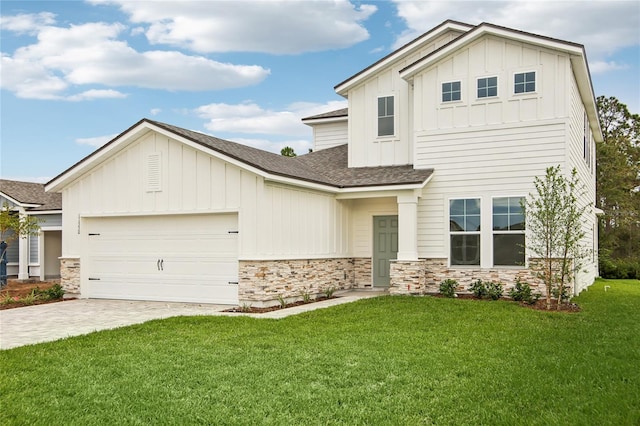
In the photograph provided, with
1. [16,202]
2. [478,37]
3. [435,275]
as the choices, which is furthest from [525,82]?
[16,202]

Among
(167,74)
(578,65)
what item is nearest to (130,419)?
(578,65)

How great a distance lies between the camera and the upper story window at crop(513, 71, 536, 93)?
15.7 m

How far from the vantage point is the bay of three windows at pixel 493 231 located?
1575 centimetres

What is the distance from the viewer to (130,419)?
586 centimetres

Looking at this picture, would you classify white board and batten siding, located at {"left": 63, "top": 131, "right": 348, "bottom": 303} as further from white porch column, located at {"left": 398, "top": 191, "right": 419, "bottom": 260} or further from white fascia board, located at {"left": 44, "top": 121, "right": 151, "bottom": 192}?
white porch column, located at {"left": 398, "top": 191, "right": 419, "bottom": 260}

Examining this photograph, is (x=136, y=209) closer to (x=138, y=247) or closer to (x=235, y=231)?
(x=138, y=247)

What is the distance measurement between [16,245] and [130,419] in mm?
24452

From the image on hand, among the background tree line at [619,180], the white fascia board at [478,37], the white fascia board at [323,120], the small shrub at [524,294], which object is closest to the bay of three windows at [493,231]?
the small shrub at [524,294]

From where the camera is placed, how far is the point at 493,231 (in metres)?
16.0

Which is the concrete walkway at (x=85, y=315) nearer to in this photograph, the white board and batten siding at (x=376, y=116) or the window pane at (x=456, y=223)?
the window pane at (x=456, y=223)

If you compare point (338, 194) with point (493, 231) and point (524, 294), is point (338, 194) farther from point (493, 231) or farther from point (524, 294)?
point (524, 294)

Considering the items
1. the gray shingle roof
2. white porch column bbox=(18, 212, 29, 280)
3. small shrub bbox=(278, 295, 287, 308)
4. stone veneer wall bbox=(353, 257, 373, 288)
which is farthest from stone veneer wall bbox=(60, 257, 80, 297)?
white porch column bbox=(18, 212, 29, 280)

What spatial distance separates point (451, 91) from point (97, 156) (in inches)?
382

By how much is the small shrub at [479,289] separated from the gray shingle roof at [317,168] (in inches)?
121
